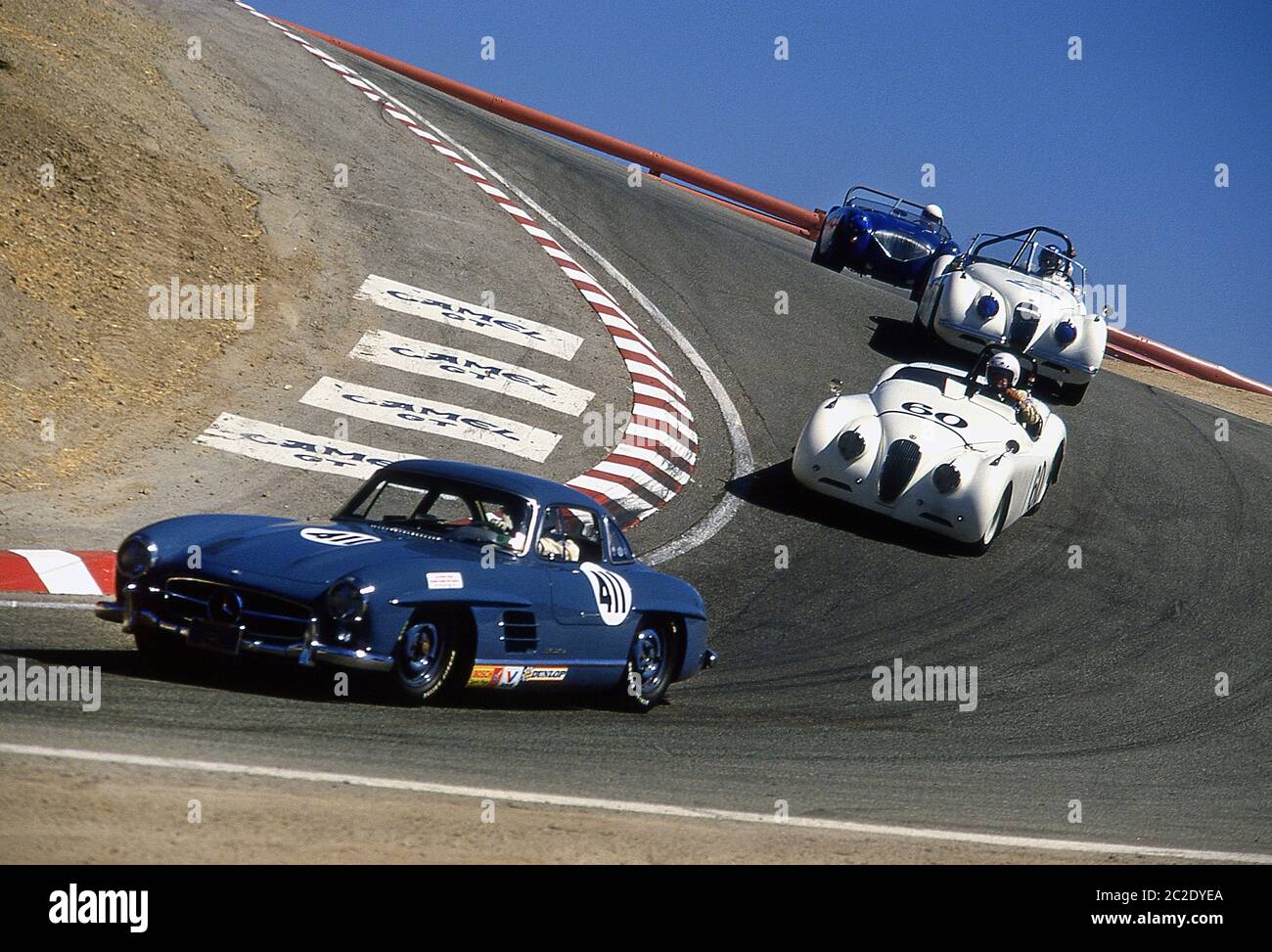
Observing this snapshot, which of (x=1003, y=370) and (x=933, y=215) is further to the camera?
(x=933, y=215)

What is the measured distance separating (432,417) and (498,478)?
539cm

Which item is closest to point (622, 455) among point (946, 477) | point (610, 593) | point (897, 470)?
point (897, 470)

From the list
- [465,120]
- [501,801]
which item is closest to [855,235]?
[465,120]

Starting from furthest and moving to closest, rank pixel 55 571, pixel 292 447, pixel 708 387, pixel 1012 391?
pixel 708 387
pixel 1012 391
pixel 292 447
pixel 55 571

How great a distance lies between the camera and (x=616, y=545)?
8008 mm

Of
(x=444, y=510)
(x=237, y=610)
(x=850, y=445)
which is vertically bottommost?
(x=237, y=610)

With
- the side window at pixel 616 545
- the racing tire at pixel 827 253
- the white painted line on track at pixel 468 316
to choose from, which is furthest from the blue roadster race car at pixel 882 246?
the side window at pixel 616 545

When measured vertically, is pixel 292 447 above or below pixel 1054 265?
below

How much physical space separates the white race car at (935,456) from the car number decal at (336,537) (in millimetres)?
5972

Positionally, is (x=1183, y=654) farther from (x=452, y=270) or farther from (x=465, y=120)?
(x=465, y=120)

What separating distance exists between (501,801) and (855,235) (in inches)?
671

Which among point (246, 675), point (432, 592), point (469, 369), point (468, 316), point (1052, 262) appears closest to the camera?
point (432, 592)

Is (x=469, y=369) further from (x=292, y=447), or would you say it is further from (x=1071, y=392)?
(x=1071, y=392)

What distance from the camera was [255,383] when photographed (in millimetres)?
12805
